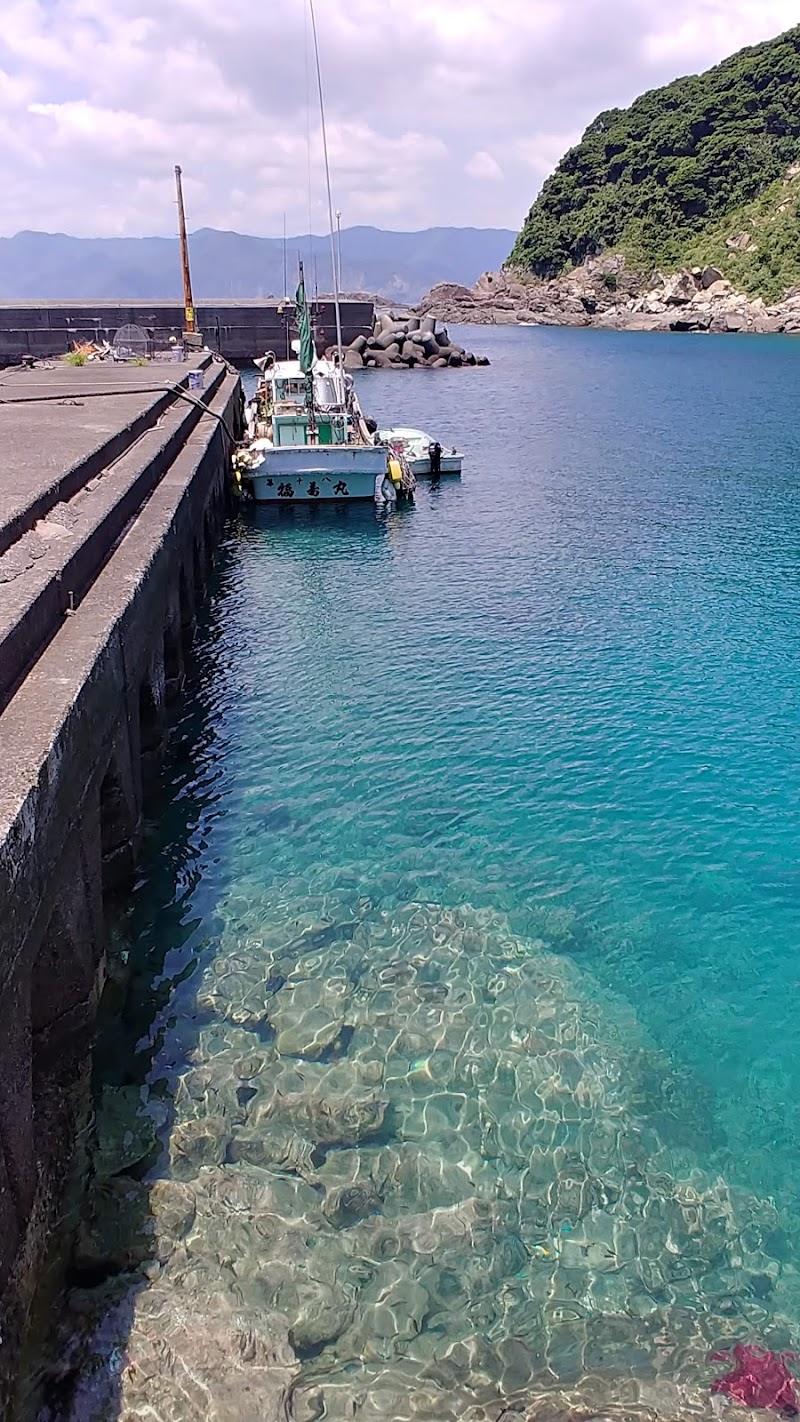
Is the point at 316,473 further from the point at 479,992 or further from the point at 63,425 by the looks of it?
the point at 479,992

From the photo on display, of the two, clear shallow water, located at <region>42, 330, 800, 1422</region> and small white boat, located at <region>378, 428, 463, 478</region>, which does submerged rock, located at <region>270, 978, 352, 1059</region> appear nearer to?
clear shallow water, located at <region>42, 330, 800, 1422</region>

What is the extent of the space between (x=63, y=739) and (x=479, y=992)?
536cm

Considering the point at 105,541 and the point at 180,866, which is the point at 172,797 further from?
the point at 105,541

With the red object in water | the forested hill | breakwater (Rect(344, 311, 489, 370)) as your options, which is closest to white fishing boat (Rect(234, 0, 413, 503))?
the red object in water

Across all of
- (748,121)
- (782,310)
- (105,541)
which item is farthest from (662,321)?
(105,541)

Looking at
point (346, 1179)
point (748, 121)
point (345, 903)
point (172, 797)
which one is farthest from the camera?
point (748, 121)

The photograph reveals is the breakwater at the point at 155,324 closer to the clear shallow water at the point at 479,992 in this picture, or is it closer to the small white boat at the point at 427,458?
the small white boat at the point at 427,458

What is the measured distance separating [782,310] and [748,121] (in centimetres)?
4731

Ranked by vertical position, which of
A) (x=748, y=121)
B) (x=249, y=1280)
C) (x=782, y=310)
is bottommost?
(x=249, y=1280)

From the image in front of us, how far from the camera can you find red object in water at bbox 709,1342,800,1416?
6945mm

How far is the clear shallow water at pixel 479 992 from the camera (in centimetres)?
757

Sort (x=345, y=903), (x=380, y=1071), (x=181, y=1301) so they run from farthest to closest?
(x=345, y=903)
(x=380, y=1071)
(x=181, y=1301)

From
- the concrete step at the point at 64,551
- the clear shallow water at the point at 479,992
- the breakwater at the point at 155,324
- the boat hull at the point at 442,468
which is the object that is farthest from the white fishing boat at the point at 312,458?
the breakwater at the point at 155,324

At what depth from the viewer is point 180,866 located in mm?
13219
